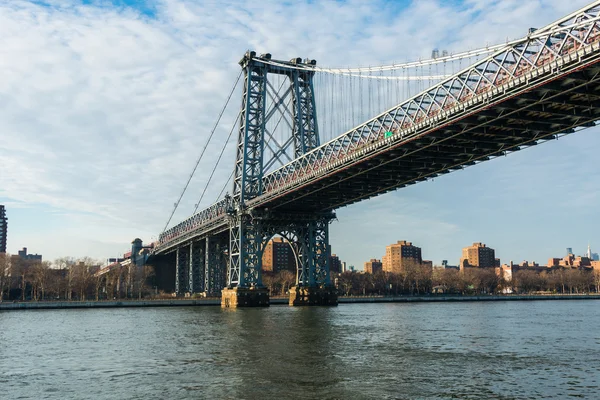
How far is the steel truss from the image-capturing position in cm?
9381

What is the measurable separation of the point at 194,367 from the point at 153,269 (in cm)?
14239

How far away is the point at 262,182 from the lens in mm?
94250

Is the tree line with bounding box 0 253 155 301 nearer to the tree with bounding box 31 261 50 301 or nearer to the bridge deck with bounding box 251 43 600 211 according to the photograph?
the tree with bounding box 31 261 50 301

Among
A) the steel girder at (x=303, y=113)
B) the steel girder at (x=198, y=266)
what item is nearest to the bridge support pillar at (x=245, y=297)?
the steel girder at (x=303, y=113)

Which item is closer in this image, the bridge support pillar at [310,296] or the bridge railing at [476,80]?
the bridge railing at [476,80]

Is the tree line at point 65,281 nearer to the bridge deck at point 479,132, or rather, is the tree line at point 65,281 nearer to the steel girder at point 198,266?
the steel girder at point 198,266

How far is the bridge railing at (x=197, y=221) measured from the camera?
349 ft

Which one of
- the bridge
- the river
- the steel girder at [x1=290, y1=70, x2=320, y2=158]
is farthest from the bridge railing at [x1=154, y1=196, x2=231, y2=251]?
the river

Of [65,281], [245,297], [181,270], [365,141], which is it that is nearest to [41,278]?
[65,281]

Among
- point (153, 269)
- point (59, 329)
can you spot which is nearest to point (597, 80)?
point (59, 329)

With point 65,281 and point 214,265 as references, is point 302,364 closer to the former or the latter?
point 214,265

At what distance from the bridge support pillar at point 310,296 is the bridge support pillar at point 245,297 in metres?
4.87

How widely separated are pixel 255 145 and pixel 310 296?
2547 centimetres

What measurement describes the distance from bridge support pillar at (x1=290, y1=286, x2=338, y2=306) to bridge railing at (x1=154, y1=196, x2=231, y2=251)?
17.3m
